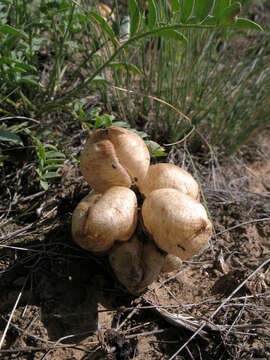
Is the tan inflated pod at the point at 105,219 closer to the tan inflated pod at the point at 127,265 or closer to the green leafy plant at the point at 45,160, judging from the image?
the tan inflated pod at the point at 127,265

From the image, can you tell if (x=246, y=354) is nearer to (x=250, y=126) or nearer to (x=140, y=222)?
(x=140, y=222)

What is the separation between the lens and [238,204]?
2.16 meters

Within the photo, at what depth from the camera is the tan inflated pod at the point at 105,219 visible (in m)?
1.30

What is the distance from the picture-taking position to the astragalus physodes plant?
4.24ft

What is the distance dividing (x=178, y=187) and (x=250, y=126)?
1.38 m

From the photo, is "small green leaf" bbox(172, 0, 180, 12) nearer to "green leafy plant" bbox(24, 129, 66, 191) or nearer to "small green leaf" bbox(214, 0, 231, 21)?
"small green leaf" bbox(214, 0, 231, 21)

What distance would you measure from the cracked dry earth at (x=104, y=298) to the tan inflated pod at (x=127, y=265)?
14 centimetres

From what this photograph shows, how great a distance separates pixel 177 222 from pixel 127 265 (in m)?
0.30

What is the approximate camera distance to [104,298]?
152 cm

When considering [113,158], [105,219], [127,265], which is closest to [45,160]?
[113,158]

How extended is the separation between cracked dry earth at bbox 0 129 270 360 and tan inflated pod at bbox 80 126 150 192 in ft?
1.30

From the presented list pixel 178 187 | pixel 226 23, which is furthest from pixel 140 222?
pixel 226 23

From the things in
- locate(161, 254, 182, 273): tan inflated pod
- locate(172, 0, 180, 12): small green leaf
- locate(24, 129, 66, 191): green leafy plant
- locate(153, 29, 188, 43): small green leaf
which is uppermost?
locate(172, 0, 180, 12): small green leaf

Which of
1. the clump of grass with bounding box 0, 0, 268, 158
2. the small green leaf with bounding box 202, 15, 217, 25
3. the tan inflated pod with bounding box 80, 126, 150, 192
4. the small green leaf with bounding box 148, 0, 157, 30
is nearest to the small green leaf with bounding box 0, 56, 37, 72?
the clump of grass with bounding box 0, 0, 268, 158
